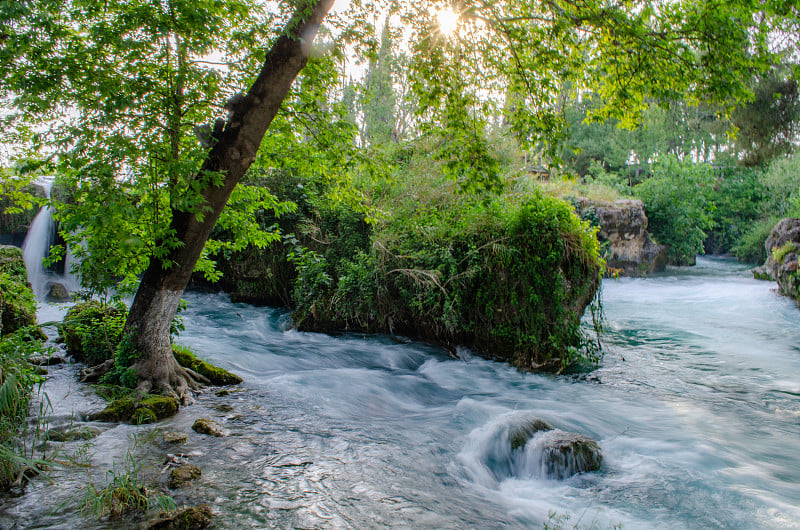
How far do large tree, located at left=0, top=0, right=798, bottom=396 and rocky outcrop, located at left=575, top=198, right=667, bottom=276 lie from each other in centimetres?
1269

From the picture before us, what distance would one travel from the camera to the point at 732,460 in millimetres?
5047

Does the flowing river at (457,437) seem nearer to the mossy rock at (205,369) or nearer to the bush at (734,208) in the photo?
the mossy rock at (205,369)

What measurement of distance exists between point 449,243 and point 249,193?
4.02m

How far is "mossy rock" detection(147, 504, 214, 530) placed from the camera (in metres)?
3.00

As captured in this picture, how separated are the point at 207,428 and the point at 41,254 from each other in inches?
496

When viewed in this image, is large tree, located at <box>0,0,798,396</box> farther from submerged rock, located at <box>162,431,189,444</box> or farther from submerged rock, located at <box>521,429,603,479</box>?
submerged rock, located at <box>521,429,603,479</box>

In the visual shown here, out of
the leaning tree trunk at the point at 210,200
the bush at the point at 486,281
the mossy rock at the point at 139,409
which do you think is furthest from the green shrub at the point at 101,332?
the bush at the point at 486,281

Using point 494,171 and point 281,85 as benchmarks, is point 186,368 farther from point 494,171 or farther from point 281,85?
point 494,171

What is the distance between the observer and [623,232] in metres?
18.9

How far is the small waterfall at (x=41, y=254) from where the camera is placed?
1349cm

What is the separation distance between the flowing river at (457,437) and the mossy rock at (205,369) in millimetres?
311

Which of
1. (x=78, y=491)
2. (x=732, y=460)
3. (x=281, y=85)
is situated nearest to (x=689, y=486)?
(x=732, y=460)

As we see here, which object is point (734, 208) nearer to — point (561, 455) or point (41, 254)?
point (561, 455)

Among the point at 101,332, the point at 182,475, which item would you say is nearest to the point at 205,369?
the point at 101,332
